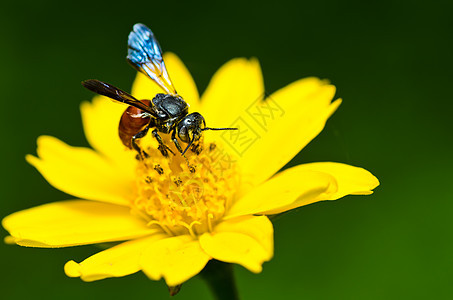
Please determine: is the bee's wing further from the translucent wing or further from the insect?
the translucent wing

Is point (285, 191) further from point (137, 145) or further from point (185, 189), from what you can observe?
point (137, 145)

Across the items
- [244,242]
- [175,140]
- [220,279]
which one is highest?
[175,140]

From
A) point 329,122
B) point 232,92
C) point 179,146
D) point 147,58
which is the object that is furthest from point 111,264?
point 329,122

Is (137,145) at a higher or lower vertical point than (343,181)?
higher

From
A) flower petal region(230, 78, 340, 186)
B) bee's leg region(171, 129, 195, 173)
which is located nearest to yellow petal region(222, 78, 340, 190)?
flower petal region(230, 78, 340, 186)

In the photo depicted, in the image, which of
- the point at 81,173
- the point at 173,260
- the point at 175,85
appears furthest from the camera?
the point at 175,85

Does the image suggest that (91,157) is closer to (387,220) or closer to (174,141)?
(174,141)

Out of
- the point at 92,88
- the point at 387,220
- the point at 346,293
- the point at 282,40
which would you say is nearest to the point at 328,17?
the point at 282,40

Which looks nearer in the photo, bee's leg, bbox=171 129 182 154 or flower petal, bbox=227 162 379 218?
flower petal, bbox=227 162 379 218
